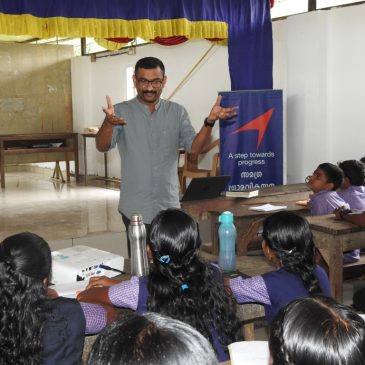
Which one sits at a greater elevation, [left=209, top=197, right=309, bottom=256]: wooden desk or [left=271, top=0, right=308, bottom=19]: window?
[left=271, top=0, right=308, bottom=19]: window

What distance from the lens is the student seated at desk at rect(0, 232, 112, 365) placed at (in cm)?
151

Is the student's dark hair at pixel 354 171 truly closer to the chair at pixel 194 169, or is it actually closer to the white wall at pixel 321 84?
the white wall at pixel 321 84

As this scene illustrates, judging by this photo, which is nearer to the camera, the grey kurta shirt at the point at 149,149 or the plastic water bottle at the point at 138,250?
the plastic water bottle at the point at 138,250

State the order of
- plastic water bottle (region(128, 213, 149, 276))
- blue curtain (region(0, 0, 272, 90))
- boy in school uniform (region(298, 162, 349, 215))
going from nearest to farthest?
1. plastic water bottle (region(128, 213, 149, 276))
2. boy in school uniform (region(298, 162, 349, 215))
3. blue curtain (region(0, 0, 272, 90))

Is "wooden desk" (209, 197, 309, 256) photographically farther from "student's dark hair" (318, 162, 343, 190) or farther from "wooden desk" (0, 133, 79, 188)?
"wooden desk" (0, 133, 79, 188)

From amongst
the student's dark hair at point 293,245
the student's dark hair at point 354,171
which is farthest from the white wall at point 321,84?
the student's dark hair at point 293,245

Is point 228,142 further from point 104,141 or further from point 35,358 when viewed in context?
point 35,358

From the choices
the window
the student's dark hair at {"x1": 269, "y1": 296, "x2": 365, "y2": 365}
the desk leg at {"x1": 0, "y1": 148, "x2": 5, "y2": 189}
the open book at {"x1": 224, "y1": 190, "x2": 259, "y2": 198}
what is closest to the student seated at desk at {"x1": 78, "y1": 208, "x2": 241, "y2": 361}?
the student's dark hair at {"x1": 269, "y1": 296, "x2": 365, "y2": 365}

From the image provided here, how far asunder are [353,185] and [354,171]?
0.36ft

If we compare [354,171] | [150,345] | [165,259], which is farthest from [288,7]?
[150,345]

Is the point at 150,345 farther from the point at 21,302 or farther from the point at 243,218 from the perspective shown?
the point at 243,218

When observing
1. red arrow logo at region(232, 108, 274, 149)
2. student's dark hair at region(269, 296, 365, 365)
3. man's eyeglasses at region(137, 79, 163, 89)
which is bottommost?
student's dark hair at region(269, 296, 365, 365)

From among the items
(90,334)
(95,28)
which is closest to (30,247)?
(90,334)

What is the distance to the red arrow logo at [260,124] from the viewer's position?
6.53 metres
